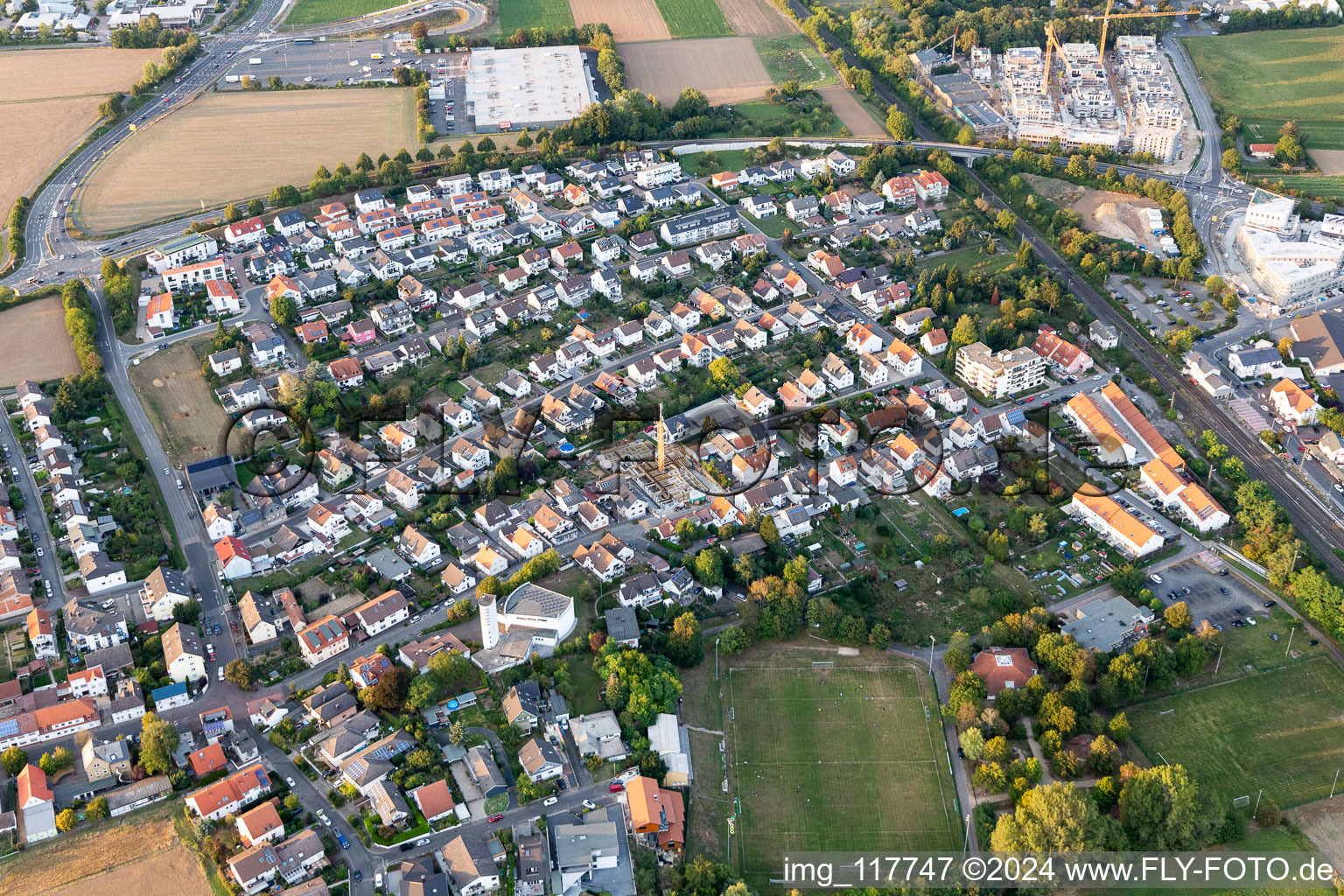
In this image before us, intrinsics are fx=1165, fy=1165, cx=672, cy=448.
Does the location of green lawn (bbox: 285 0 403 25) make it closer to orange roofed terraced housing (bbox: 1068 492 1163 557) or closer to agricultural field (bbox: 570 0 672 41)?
agricultural field (bbox: 570 0 672 41)

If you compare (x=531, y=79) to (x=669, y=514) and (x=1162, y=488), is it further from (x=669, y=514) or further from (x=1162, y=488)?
(x=1162, y=488)

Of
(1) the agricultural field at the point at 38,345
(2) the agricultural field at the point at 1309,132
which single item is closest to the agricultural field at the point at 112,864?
(1) the agricultural field at the point at 38,345

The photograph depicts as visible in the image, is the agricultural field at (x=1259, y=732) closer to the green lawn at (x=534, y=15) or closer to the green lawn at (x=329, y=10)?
the green lawn at (x=534, y=15)

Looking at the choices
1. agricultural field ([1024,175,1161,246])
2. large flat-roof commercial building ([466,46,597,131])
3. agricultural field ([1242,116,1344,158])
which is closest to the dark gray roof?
agricultural field ([1024,175,1161,246])

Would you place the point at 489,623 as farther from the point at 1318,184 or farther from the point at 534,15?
the point at 534,15

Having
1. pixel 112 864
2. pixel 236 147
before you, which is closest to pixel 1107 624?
pixel 112 864
